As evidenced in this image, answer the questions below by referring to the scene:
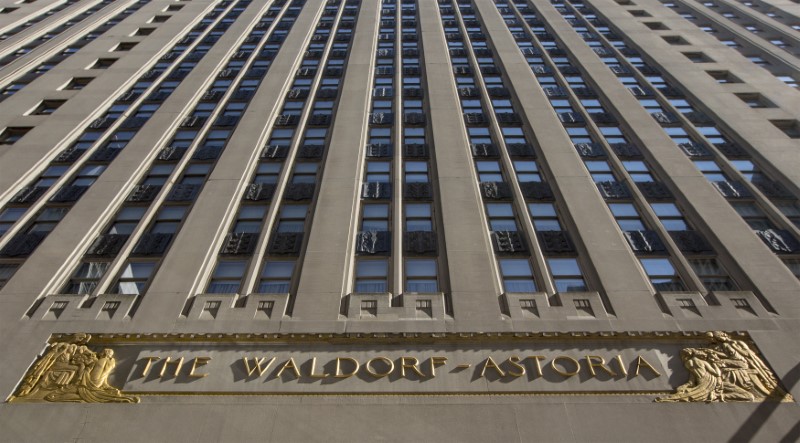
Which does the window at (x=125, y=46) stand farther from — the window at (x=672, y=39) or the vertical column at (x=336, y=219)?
the window at (x=672, y=39)

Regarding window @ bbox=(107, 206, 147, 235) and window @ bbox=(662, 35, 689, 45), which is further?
window @ bbox=(662, 35, 689, 45)

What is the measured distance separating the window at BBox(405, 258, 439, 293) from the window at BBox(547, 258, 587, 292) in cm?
420

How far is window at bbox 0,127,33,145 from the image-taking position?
25.0m

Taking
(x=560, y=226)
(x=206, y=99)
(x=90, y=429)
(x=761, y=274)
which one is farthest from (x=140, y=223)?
(x=761, y=274)

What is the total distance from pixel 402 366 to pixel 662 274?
9977 mm

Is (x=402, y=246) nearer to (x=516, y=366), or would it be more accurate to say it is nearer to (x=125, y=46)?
(x=516, y=366)

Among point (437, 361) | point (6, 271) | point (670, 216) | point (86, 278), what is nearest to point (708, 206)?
point (670, 216)

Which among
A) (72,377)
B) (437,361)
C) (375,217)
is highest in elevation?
(375,217)

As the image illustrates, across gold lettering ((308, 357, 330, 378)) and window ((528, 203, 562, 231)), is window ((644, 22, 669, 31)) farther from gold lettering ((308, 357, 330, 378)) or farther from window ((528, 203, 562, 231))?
gold lettering ((308, 357, 330, 378))

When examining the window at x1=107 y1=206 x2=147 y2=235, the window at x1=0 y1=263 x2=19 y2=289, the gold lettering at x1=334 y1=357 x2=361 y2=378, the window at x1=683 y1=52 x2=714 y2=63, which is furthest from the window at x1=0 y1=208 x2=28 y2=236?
the window at x1=683 y1=52 x2=714 y2=63

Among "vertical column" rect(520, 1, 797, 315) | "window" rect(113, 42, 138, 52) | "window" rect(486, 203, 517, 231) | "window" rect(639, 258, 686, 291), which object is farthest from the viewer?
"window" rect(113, 42, 138, 52)

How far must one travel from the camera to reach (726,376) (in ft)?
43.2

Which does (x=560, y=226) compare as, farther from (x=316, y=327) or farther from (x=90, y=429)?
(x=90, y=429)

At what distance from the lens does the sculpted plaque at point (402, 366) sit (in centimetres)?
1309
